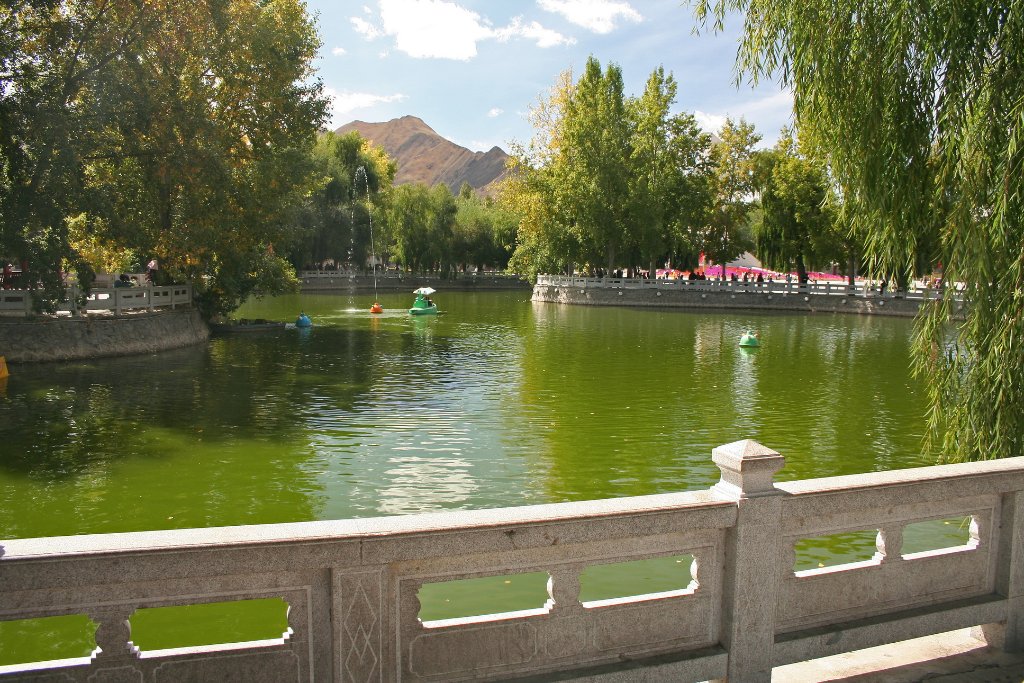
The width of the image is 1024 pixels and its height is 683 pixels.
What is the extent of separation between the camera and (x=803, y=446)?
12656mm

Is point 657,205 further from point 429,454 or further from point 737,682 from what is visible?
point 737,682

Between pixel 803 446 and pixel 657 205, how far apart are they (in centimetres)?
3830

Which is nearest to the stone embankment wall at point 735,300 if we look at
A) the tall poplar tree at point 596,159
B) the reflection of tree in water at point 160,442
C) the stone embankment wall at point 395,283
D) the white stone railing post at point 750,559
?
the tall poplar tree at point 596,159

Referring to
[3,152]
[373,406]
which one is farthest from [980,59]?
[3,152]

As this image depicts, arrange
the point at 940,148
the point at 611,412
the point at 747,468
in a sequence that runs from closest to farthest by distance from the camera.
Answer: the point at 747,468 < the point at 940,148 < the point at 611,412

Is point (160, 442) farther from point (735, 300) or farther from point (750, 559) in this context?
point (735, 300)

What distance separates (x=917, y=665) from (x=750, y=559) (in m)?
1.32

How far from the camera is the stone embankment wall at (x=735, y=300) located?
44.5 meters

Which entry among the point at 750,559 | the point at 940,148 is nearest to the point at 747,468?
the point at 750,559

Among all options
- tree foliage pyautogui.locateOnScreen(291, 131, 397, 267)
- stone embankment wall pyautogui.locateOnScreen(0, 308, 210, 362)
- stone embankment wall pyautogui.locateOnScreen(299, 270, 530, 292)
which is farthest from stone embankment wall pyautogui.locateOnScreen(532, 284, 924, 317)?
stone embankment wall pyautogui.locateOnScreen(0, 308, 210, 362)

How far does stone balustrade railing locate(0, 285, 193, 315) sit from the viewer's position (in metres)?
21.0

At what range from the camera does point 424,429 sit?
1353 centimetres

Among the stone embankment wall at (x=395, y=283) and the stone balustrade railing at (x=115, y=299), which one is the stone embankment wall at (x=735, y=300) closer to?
the stone embankment wall at (x=395, y=283)

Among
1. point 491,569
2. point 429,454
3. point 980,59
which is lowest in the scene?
point 429,454
